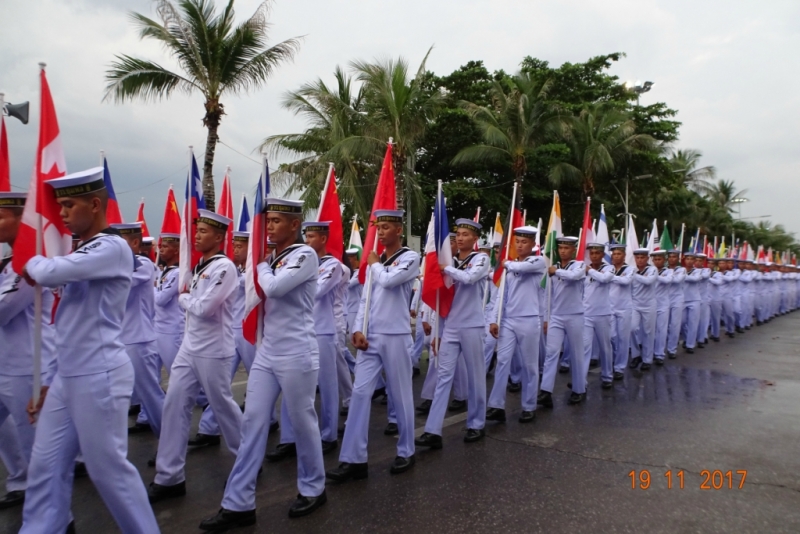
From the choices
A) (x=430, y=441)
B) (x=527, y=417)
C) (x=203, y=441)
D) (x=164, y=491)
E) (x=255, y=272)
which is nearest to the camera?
(x=255, y=272)

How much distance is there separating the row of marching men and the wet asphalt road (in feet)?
0.73

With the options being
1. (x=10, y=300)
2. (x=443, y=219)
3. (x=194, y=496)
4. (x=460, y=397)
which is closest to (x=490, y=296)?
(x=460, y=397)

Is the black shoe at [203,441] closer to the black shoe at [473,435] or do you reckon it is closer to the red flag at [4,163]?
the black shoe at [473,435]

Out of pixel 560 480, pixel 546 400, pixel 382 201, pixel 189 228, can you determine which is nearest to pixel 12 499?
pixel 189 228

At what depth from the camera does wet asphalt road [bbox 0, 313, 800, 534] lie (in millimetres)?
3750

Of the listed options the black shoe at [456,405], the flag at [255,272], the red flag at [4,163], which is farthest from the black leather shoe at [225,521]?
the black shoe at [456,405]

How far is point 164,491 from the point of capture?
4.11 m

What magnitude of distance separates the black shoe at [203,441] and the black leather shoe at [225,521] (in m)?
1.86

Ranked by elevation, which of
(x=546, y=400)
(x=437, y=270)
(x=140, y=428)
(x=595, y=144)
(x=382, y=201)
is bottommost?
(x=140, y=428)

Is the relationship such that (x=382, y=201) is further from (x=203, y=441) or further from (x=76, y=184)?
(x=76, y=184)

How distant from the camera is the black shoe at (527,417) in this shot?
627 centimetres

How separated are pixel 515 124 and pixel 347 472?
712 inches

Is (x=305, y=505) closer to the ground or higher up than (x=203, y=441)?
higher up

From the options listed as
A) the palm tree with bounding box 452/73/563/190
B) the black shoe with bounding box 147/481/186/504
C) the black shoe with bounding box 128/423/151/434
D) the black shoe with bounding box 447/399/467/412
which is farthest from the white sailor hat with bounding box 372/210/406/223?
the palm tree with bounding box 452/73/563/190
